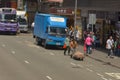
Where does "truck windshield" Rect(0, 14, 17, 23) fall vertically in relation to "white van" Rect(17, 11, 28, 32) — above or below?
above

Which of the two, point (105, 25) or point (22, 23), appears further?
point (22, 23)

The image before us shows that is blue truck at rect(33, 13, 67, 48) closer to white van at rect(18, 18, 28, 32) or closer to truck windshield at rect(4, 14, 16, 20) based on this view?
truck windshield at rect(4, 14, 16, 20)

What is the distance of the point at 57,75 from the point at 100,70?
4814 mm

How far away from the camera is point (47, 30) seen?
135 ft

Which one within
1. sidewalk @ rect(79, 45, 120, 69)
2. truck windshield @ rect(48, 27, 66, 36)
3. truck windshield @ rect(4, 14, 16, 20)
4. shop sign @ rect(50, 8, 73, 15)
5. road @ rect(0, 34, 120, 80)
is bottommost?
sidewalk @ rect(79, 45, 120, 69)

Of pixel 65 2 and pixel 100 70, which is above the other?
pixel 65 2

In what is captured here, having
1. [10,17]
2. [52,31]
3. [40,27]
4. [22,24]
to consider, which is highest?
[10,17]

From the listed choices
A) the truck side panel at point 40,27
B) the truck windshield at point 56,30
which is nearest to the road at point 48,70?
the truck windshield at point 56,30

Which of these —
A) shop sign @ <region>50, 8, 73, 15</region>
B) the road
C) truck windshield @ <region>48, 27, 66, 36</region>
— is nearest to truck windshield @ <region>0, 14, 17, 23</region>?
shop sign @ <region>50, 8, 73, 15</region>

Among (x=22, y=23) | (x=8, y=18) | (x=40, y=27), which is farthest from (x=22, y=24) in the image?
(x=40, y=27)

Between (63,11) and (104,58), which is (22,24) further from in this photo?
(104,58)

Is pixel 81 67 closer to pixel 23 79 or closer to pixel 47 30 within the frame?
pixel 23 79

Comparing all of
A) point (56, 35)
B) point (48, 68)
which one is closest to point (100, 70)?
point (48, 68)

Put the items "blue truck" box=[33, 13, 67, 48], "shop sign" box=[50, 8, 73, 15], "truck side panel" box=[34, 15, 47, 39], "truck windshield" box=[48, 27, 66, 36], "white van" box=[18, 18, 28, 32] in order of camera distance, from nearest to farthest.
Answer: "blue truck" box=[33, 13, 67, 48] < "truck windshield" box=[48, 27, 66, 36] < "truck side panel" box=[34, 15, 47, 39] < "shop sign" box=[50, 8, 73, 15] < "white van" box=[18, 18, 28, 32]
